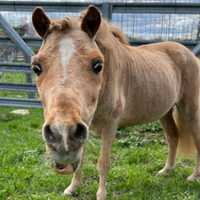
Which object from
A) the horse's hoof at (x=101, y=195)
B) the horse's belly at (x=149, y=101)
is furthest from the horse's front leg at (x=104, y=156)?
the horse's belly at (x=149, y=101)

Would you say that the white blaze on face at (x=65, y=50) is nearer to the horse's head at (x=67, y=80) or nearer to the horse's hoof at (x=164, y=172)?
the horse's head at (x=67, y=80)

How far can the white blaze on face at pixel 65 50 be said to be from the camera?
2.74 metres

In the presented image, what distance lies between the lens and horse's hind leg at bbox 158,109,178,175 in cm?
468

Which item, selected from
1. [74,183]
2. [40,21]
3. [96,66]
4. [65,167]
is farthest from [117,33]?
[65,167]

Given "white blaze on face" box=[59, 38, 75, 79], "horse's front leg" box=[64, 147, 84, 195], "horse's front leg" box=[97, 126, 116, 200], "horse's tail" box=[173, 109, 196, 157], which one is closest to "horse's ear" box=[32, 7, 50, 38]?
"white blaze on face" box=[59, 38, 75, 79]

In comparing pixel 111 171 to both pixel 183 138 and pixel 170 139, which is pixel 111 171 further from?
pixel 183 138

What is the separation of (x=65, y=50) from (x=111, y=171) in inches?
83.5

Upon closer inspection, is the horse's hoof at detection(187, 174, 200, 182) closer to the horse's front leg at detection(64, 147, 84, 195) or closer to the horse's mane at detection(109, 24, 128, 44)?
the horse's front leg at detection(64, 147, 84, 195)

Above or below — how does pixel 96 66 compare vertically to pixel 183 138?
above

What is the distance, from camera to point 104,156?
3.78 meters

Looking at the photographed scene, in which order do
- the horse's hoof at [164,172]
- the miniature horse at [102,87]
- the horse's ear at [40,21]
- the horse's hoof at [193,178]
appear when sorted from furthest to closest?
the horse's hoof at [164,172] < the horse's hoof at [193,178] < the horse's ear at [40,21] < the miniature horse at [102,87]

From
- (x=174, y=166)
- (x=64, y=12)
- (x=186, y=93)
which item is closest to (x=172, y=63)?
(x=186, y=93)

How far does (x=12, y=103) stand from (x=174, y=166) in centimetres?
336

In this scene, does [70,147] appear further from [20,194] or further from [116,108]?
[20,194]
